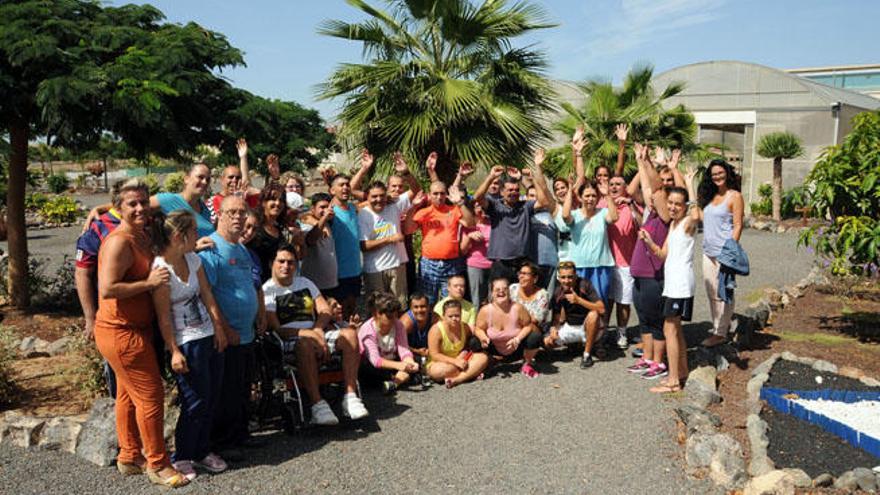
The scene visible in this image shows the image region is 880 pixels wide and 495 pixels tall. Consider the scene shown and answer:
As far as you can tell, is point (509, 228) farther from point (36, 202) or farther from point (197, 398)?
point (36, 202)

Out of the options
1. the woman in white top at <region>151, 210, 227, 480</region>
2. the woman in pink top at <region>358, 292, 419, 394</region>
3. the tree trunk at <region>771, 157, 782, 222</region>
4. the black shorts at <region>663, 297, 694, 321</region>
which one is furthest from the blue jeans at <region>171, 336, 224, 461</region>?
the tree trunk at <region>771, 157, 782, 222</region>

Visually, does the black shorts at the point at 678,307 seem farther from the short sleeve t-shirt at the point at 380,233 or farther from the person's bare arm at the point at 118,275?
the person's bare arm at the point at 118,275

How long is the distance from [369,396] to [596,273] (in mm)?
2672

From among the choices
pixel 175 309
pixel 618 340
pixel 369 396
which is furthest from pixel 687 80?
pixel 175 309

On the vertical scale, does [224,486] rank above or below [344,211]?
below

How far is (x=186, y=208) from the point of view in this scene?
499 centimetres

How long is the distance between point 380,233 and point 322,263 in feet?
2.64

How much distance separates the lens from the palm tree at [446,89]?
9922mm

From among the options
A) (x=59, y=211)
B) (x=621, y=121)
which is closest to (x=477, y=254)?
(x=621, y=121)

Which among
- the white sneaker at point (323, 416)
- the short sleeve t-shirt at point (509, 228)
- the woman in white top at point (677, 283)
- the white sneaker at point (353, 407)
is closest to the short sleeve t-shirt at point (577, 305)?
the short sleeve t-shirt at point (509, 228)

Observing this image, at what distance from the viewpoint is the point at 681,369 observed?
19.9ft

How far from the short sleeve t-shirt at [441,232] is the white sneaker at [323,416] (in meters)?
2.42

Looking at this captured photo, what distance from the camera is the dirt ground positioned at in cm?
555

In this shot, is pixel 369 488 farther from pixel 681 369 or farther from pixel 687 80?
pixel 687 80
